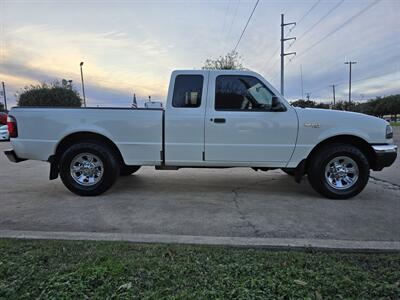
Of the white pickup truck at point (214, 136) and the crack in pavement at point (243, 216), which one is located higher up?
the white pickup truck at point (214, 136)

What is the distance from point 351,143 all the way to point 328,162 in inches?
21.8

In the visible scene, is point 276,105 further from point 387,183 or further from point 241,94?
point 387,183

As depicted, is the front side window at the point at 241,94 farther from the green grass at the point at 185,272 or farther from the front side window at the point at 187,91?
the green grass at the point at 185,272

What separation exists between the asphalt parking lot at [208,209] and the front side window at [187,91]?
1581 mm

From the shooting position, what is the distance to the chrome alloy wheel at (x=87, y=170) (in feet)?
18.4

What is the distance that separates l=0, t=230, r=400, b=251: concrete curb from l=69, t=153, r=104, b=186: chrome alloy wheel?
1.84 metres

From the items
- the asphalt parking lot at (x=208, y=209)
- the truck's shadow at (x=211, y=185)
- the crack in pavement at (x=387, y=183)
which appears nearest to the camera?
the asphalt parking lot at (x=208, y=209)

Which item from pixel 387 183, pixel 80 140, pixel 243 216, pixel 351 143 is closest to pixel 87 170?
pixel 80 140

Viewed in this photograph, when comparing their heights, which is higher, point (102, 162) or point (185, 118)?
point (185, 118)

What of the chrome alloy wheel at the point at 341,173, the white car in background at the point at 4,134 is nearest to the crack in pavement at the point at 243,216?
the chrome alloy wheel at the point at 341,173

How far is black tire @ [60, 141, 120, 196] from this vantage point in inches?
216

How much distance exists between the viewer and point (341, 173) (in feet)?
18.0

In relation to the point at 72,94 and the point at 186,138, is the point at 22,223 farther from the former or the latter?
the point at 72,94

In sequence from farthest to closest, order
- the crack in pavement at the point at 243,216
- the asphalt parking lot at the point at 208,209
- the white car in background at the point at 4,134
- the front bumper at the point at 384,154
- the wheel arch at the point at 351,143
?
1. the white car in background at the point at 4,134
2. the wheel arch at the point at 351,143
3. the front bumper at the point at 384,154
4. the asphalt parking lot at the point at 208,209
5. the crack in pavement at the point at 243,216
